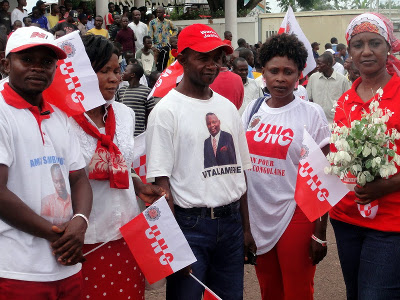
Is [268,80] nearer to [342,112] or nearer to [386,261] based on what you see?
[342,112]

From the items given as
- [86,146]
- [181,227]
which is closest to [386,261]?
[181,227]

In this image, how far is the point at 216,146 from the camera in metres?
3.47

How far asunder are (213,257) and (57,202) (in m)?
1.16

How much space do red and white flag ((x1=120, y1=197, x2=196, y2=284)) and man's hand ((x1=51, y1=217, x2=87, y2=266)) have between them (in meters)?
0.41

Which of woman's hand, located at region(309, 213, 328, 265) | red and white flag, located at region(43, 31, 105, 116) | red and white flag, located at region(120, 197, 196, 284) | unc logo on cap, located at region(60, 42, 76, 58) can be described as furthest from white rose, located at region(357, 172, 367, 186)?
unc logo on cap, located at region(60, 42, 76, 58)

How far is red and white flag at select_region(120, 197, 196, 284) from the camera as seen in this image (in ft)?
10.6

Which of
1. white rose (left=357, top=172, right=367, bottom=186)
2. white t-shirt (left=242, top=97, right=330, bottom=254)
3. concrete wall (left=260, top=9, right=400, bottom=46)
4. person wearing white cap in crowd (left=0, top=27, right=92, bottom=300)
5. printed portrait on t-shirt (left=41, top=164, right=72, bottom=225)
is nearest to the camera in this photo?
person wearing white cap in crowd (left=0, top=27, right=92, bottom=300)

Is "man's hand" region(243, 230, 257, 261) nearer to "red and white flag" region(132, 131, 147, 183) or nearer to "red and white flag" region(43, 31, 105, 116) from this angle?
"red and white flag" region(132, 131, 147, 183)

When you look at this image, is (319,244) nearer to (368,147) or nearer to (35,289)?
(368,147)

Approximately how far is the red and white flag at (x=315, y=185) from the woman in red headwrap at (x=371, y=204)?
0.47ft

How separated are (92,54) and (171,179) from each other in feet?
2.82

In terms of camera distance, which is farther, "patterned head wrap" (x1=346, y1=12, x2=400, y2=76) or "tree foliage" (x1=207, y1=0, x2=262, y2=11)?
"tree foliage" (x1=207, y1=0, x2=262, y2=11)

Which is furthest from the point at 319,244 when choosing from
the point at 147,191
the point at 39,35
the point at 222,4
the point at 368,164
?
the point at 222,4

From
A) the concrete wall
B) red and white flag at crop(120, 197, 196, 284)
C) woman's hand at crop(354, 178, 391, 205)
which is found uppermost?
woman's hand at crop(354, 178, 391, 205)
